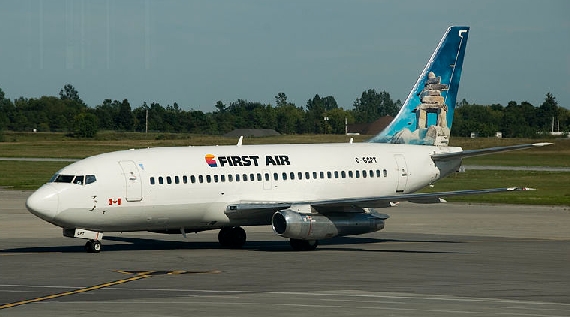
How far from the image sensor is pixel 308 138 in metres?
156

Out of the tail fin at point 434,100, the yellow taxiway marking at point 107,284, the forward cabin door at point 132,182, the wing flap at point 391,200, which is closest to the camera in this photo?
the yellow taxiway marking at point 107,284

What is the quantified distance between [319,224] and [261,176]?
368 cm

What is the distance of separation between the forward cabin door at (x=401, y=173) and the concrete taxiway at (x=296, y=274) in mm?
2411

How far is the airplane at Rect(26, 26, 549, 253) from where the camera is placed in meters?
42.7

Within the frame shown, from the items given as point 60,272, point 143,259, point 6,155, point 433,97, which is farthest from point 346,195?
point 6,155

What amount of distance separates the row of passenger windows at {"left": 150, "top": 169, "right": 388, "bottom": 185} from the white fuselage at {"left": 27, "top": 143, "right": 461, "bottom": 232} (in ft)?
0.13

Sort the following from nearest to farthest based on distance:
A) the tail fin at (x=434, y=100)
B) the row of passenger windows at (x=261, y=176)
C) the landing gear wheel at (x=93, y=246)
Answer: the landing gear wheel at (x=93, y=246), the row of passenger windows at (x=261, y=176), the tail fin at (x=434, y=100)

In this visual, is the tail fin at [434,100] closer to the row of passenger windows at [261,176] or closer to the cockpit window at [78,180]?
the row of passenger windows at [261,176]

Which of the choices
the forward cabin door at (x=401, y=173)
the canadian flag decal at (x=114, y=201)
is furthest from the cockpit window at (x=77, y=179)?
the forward cabin door at (x=401, y=173)

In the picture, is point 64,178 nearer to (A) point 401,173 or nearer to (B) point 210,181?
(B) point 210,181

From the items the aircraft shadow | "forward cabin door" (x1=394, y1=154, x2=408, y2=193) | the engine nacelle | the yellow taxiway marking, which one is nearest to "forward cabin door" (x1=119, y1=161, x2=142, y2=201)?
the aircraft shadow

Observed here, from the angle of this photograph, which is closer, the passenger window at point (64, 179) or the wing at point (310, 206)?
the passenger window at point (64, 179)

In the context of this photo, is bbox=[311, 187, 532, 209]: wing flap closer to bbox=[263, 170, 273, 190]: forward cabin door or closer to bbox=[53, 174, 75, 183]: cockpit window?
bbox=[263, 170, 273, 190]: forward cabin door

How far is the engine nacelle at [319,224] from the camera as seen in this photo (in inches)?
1724
